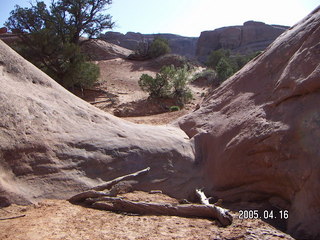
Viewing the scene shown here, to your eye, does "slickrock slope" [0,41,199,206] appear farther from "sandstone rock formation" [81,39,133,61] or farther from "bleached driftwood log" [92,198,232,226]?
"sandstone rock formation" [81,39,133,61]

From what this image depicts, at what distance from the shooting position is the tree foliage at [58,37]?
17.9 metres

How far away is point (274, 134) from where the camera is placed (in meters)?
4.48

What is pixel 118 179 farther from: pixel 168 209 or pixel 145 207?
pixel 168 209

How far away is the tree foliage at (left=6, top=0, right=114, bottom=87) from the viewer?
17.9m

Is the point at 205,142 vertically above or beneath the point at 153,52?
beneath

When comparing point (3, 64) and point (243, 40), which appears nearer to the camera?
point (3, 64)

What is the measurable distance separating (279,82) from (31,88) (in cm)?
365

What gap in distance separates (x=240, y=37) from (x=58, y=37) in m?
33.2

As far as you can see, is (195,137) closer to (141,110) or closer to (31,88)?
(31,88)

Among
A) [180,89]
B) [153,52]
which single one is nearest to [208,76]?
[180,89]

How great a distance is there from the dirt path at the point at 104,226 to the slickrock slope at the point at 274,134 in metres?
0.56

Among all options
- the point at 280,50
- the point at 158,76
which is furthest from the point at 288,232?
the point at 158,76

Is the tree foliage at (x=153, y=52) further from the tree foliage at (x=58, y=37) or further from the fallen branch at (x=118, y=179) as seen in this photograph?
the fallen branch at (x=118, y=179)

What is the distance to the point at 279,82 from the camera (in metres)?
4.99
